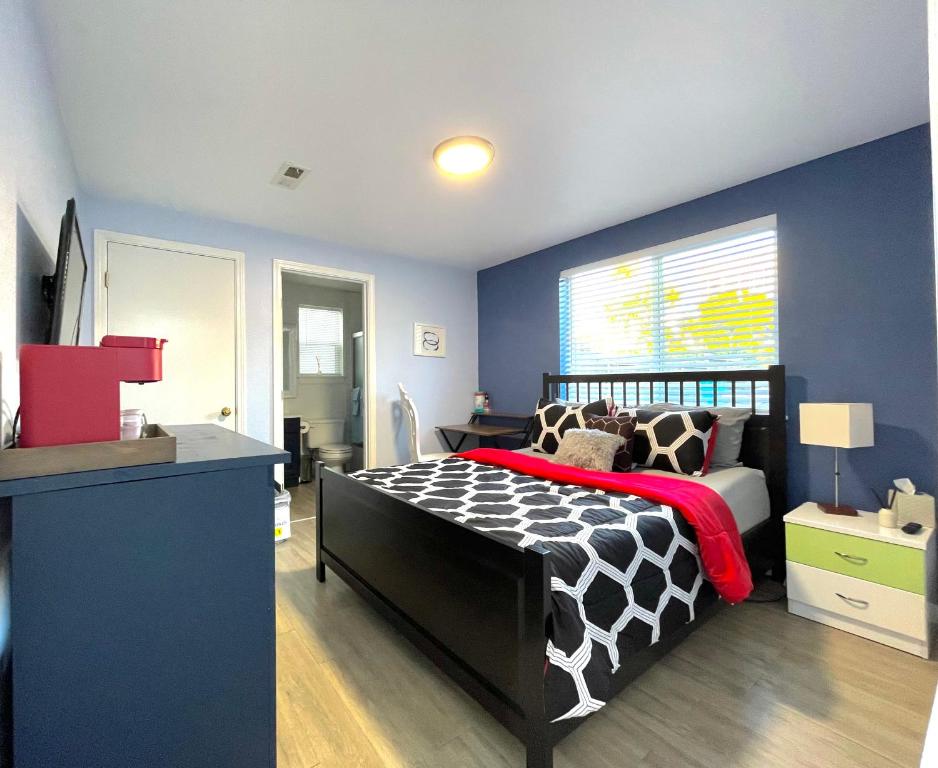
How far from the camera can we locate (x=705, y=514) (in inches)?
77.0

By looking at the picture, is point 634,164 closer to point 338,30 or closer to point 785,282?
point 785,282

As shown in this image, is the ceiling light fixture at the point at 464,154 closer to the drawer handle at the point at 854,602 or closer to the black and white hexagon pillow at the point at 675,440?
the black and white hexagon pillow at the point at 675,440

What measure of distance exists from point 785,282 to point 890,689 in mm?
2027

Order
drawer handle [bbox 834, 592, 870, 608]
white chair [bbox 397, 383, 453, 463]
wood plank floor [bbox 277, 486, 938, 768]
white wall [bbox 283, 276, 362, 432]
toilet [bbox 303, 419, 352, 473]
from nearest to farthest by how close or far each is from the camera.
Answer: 1. wood plank floor [bbox 277, 486, 938, 768]
2. drawer handle [bbox 834, 592, 870, 608]
3. white chair [bbox 397, 383, 453, 463]
4. toilet [bbox 303, 419, 352, 473]
5. white wall [bbox 283, 276, 362, 432]

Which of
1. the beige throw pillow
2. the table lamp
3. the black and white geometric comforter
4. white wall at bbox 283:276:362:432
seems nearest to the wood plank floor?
the black and white geometric comforter

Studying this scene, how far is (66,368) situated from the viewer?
31.6 inches

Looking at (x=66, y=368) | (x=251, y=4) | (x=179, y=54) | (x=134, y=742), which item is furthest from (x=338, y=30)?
(x=134, y=742)

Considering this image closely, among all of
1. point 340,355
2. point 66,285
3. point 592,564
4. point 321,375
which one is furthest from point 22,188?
point 340,355

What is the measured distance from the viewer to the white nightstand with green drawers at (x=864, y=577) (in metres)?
1.88

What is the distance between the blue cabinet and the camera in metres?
0.73

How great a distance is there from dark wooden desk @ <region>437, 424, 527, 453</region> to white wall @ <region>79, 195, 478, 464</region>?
161 millimetres

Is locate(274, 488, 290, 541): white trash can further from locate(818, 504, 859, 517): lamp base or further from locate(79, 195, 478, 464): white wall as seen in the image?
locate(818, 504, 859, 517): lamp base

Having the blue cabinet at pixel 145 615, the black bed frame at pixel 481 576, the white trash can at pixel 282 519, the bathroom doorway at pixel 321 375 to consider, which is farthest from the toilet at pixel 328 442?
the blue cabinet at pixel 145 615

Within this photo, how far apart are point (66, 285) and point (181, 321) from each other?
2.11 m
